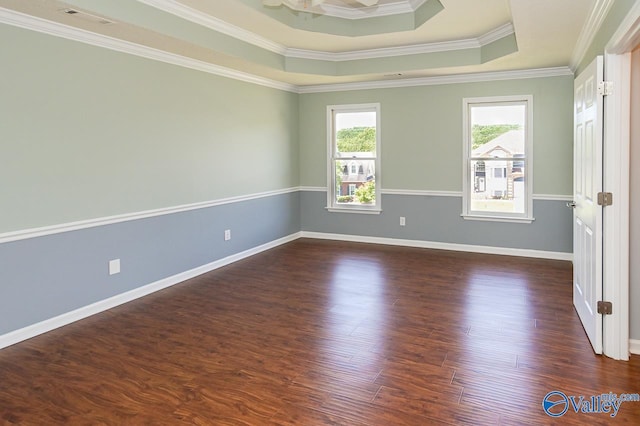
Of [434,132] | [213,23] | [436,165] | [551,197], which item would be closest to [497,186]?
[551,197]

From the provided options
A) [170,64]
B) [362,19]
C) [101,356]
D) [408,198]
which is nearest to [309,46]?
[362,19]

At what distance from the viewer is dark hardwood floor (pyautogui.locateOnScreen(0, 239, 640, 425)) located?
2465 mm

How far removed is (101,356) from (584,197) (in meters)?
3.69

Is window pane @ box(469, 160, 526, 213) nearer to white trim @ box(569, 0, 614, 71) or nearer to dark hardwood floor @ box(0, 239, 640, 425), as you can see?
dark hardwood floor @ box(0, 239, 640, 425)

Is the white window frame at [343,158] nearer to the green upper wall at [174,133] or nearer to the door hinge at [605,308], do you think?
the green upper wall at [174,133]

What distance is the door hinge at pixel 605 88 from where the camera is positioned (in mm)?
2875

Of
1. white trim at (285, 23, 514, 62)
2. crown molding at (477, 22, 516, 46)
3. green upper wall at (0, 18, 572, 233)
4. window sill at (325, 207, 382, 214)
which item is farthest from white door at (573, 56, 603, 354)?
window sill at (325, 207, 382, 214)

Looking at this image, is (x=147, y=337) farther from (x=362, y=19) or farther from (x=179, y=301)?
(x=362, y=19)

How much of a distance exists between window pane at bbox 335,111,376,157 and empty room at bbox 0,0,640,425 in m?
0.03

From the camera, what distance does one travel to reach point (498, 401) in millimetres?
2537

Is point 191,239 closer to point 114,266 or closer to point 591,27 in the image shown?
point 114,266

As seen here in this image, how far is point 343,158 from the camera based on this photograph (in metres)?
7.16

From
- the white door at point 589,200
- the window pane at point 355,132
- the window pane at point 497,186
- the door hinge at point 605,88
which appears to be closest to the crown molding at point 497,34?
the white door at point 589,200

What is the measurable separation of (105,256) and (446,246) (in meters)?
4.45
